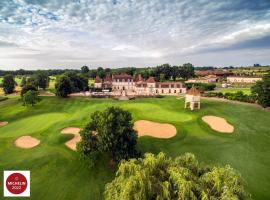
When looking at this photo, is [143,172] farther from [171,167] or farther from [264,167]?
[264,167]

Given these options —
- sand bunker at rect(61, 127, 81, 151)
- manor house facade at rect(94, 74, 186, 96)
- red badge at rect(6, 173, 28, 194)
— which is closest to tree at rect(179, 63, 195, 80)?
manor house facade at rect(94, 74, 186, 96)

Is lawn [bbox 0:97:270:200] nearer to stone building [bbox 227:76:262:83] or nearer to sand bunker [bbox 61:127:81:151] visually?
sand bunker [bbox 61:127:81:151]

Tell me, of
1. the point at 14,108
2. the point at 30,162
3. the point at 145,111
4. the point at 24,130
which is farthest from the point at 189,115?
the point at 14,108

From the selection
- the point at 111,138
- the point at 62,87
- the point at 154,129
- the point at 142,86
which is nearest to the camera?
the point at 111,138

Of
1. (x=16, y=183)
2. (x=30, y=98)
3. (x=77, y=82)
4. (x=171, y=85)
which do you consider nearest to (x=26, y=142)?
(x=16, y=183)

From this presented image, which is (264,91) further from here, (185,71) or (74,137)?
(185,71)

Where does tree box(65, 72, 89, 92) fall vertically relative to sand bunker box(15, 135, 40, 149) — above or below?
above
